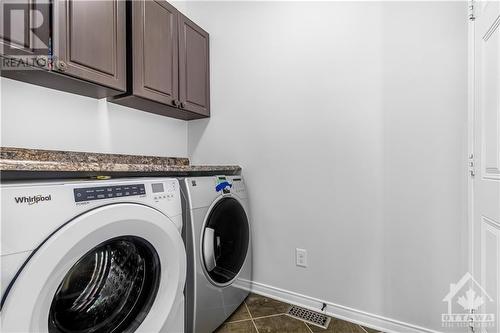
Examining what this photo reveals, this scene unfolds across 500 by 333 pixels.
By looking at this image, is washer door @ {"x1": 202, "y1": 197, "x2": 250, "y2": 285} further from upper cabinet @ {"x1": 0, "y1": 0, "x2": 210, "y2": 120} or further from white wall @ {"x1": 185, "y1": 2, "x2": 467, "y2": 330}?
upper cabinet @ {"x1": 0, "y1": 0, "x2": 210, "y2": 120}

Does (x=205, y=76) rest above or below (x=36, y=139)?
above

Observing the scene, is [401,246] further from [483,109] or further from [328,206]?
[483,109]

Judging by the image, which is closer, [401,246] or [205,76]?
[401,246]

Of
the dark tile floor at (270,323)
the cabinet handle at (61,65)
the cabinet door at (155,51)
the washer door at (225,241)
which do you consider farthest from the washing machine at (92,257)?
the cabinet door at (155,51)

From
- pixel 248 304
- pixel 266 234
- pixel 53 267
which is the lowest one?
pixel 248 304

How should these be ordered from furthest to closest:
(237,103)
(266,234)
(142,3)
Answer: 1. (237,103)
2. (266,234)
3. (142,3)

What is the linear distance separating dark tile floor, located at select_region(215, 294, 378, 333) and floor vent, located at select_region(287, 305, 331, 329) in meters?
0.03

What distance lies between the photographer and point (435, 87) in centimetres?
127

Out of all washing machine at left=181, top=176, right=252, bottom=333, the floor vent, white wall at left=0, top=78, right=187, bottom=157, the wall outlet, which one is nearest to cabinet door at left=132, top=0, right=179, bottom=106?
white wall at left=0, top=78, right=187, bottom=157

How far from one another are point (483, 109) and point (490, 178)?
12.2 inches

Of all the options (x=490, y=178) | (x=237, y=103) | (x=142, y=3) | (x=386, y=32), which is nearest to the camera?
(x=490, y=178)

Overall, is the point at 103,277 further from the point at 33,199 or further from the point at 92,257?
the point at 33,199

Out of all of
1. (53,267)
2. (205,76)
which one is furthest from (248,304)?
(205,76)

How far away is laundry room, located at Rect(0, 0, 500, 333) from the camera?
0.88 m
